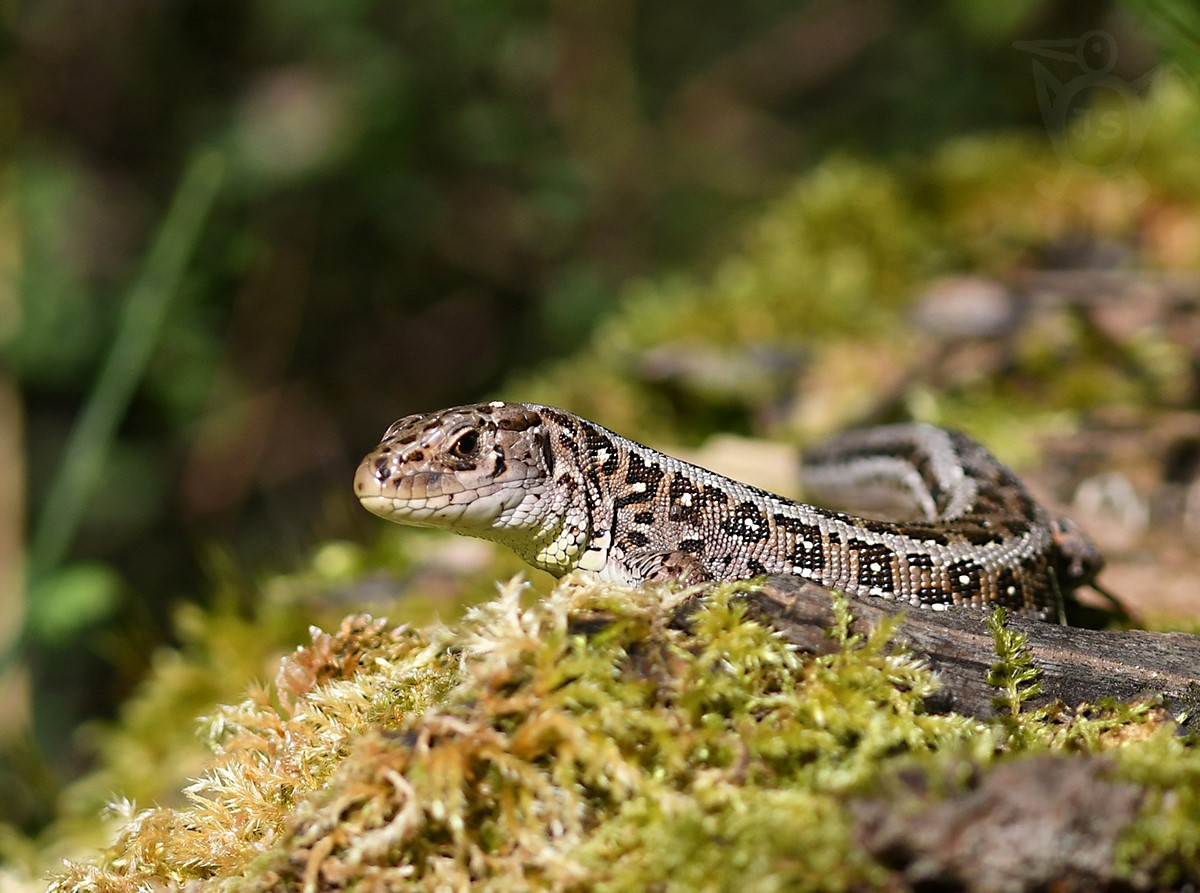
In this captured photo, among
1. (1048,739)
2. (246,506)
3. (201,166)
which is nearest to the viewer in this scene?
(1048,739)

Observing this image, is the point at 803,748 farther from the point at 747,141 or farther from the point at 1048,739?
the point at 747,141

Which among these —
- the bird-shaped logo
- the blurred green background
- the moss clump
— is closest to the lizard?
the moss clump

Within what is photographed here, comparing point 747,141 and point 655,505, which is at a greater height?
point 747,141

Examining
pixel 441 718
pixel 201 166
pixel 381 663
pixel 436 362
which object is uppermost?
pixel 436 362

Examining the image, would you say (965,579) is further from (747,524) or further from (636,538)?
(636,538)

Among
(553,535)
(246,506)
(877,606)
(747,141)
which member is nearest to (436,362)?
(246,506)

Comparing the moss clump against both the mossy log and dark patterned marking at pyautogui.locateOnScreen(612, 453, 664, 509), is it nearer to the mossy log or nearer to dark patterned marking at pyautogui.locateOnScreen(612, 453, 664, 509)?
the mossy log

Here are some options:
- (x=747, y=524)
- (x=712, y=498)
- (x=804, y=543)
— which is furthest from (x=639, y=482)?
(x=804, y=543)
